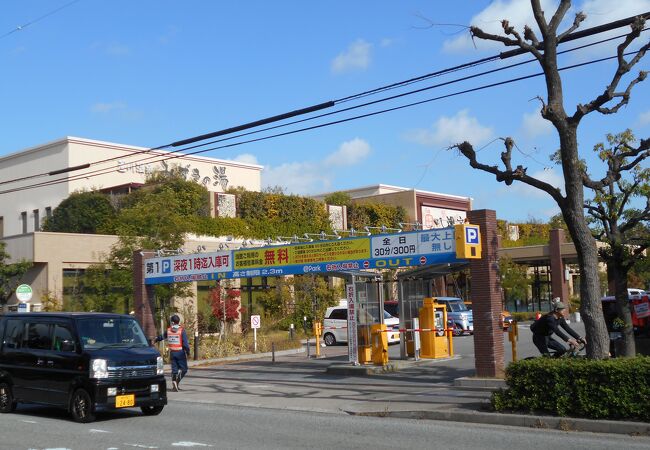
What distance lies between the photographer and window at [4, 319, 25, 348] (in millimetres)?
14898

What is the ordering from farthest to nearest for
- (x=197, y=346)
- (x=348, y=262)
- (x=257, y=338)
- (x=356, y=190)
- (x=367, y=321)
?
(x=356, y=190)
(x=257, y=338)
(x=197, y=346)
(x=367, y=321)
(x=348, y=262)

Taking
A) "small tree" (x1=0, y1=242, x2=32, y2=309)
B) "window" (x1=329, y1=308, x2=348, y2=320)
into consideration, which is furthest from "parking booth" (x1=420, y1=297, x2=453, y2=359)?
"small tree" (x1=0, y1=242, x2=32, y2=309)

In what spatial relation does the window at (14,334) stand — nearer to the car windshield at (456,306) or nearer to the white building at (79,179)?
the white building at (79,179)

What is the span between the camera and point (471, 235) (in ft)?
59.9

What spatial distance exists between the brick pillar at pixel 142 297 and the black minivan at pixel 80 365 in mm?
12041

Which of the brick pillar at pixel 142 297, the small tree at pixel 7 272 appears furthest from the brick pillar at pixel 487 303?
the small tree at pixel 7 272

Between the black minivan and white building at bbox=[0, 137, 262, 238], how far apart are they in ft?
96.1

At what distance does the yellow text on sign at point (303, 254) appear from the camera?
21.1m

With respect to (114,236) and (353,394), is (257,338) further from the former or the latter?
(353,394)

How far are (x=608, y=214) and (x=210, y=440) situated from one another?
11544 millimetres

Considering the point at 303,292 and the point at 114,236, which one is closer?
the point at 114,236

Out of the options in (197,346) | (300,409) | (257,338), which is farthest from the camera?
(257,338)

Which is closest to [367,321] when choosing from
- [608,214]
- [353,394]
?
[353,394]

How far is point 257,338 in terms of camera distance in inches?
1251
